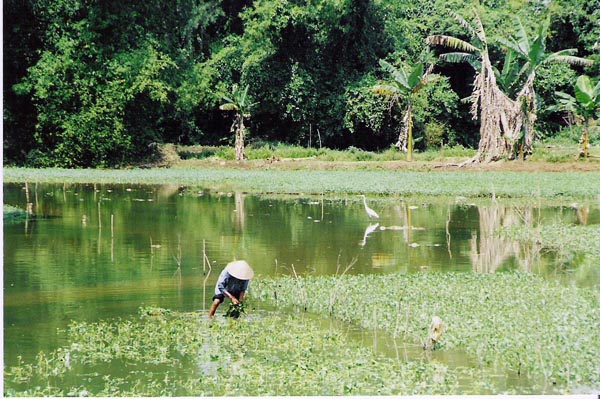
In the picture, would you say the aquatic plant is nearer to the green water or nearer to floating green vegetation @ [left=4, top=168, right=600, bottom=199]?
the green water

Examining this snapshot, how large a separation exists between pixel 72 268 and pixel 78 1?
8551 millimetres

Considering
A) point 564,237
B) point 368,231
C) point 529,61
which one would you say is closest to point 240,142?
point 529,61

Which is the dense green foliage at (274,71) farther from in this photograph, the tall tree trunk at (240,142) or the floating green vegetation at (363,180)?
the tall tree trunk at (240,142)

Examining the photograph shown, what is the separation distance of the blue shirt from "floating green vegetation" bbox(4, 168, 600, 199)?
861 cm

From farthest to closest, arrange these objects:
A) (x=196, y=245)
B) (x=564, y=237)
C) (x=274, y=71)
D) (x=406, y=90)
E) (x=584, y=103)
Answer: (x=274, y=71) < (x=406, y=90) < (x=584, y=103) < (x=564, y=237) < (x=196, y=245)

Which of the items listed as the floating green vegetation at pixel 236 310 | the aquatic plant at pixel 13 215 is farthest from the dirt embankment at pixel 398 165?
the floating green vegetation at pixel 236 310

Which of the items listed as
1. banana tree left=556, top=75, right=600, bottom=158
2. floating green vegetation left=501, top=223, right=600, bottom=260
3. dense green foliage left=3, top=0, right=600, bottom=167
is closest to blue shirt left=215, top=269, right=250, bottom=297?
floating green vegetation left=501, top=223, right=600, bottom=260

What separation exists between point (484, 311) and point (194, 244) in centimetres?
430

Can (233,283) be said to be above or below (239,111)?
below

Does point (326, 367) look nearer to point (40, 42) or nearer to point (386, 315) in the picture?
point (386, 315)

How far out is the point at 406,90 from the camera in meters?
22.2

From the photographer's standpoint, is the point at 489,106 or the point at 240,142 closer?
the point at 489,106

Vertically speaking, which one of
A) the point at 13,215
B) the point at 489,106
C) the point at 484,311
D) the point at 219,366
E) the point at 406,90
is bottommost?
the point at 219,366

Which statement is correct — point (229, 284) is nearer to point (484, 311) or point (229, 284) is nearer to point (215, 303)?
point (215, 303)
